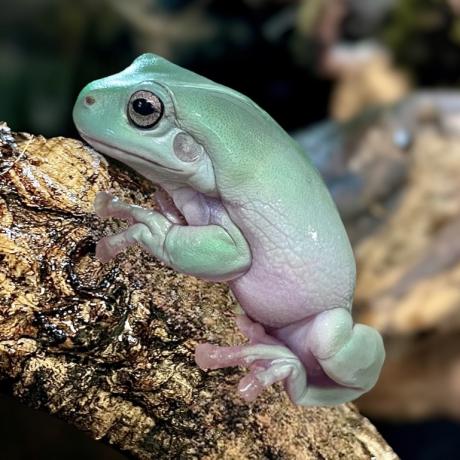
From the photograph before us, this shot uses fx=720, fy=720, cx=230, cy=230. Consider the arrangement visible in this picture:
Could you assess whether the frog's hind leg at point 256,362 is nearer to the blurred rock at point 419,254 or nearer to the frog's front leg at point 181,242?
the frog's front leg at point 181,242

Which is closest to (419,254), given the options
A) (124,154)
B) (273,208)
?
(273,208)

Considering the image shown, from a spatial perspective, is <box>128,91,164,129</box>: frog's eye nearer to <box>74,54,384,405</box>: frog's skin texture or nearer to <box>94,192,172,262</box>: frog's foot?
<box>74,54,384,405</box>: frog's skin texture

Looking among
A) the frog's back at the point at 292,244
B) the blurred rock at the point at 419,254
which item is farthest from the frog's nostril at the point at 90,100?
the blurred rock at the point at 419,254

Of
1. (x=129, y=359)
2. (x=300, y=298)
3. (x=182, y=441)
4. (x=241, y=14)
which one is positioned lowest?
(x=182, y=441)

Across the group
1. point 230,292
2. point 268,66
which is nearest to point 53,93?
point 268,66

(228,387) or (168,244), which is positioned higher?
(168,244)

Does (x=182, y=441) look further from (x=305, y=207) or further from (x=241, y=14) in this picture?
(x=241, y=14)

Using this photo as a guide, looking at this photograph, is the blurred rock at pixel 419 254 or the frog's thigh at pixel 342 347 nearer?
the frog's thigh at pixel 342 347
